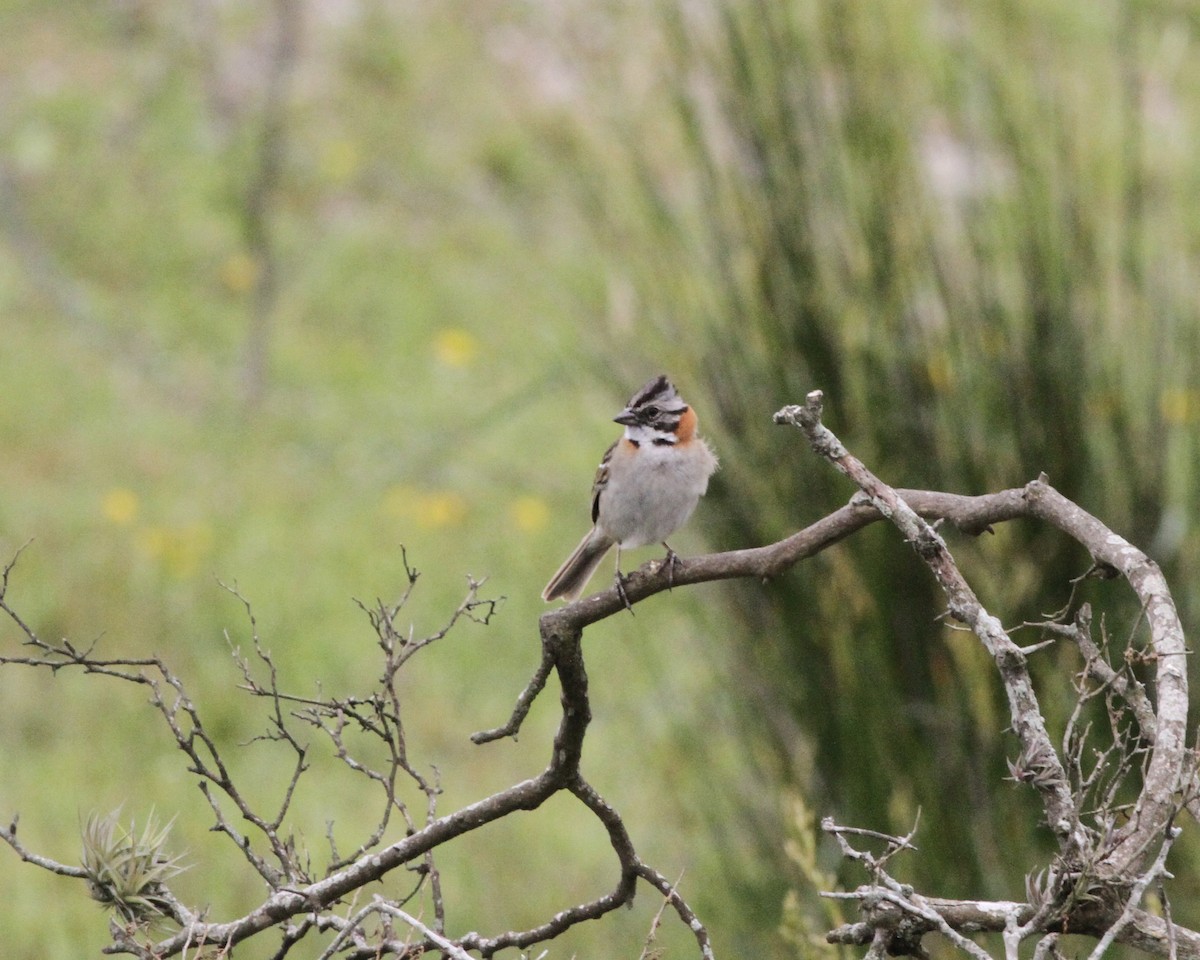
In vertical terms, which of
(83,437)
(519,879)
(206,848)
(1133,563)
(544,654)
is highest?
(83,437)

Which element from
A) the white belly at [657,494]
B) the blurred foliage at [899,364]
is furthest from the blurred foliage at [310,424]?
the white belly at [657,494]

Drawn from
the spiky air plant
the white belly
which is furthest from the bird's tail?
the spiky air plant

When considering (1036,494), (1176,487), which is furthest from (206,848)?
(1036,494)

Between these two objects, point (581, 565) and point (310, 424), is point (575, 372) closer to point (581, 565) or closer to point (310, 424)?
point (310, 424)

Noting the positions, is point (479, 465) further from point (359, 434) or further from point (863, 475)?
point (863, 475)

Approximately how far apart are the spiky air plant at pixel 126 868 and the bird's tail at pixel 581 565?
83.3 inches

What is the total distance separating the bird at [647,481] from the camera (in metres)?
3.72

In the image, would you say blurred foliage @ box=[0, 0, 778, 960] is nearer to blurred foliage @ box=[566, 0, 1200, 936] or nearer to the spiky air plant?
blurred foliage @ box=[566, 0, 1200, 936]

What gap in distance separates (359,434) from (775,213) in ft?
13.3

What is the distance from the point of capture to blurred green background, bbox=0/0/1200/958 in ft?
12.8

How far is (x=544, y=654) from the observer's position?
70.6 inches

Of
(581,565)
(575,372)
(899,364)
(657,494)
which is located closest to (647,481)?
(657,494)

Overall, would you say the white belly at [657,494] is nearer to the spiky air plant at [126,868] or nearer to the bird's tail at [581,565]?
the bird's tail at [581,565]

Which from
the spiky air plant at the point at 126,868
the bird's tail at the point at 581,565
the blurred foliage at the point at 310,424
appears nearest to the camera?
the spiky air plant at the point at 126,868
